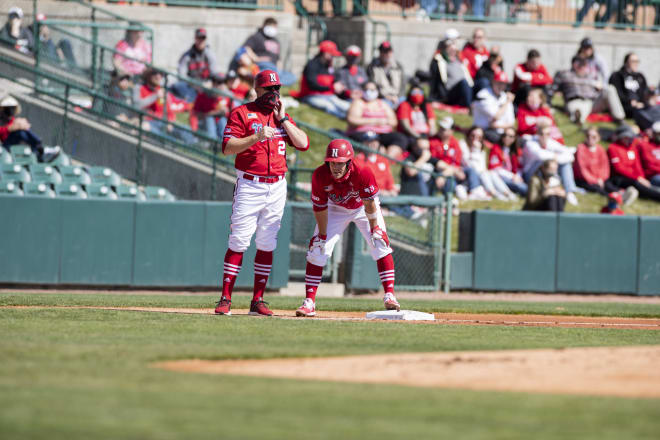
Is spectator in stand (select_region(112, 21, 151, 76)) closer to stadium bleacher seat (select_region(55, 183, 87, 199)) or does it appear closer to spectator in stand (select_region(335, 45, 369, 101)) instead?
stadium bleacher seat (select_region(55, 183, 87, 199))

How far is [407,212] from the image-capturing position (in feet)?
52.2

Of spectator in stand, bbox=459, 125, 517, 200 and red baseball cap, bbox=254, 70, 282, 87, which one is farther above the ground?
red baseball cap, bbox=254, 70, 282, 87

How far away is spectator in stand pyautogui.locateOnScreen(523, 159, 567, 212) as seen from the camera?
16859 mm

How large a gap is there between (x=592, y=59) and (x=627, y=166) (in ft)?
10.2

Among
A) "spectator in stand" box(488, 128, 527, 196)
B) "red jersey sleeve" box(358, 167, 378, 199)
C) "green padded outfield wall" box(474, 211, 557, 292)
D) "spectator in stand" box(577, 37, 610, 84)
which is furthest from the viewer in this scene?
"spectator in stand" box(577, 37, 610, 84)

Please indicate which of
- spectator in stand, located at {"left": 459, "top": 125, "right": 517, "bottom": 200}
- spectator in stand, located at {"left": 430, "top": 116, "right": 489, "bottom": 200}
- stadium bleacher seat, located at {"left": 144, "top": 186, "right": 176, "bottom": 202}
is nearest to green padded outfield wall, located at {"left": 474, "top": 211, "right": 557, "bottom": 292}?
spectator in stand, located at {"left": 430, "top": 116, "right": 489, "bottom": 200}

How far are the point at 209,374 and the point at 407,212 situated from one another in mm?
10337

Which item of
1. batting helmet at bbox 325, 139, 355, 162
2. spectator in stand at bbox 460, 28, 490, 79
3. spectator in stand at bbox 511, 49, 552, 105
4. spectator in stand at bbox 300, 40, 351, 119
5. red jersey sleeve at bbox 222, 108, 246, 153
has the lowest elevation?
batting helmet at bbox 325, 139, 355, 162

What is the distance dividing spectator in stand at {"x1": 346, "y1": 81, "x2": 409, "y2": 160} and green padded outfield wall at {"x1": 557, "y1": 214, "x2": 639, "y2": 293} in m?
2.94

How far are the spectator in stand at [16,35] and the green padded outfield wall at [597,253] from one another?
9183 millimetres

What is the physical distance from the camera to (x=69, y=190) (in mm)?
14953

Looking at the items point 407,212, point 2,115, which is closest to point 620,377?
point 407,212

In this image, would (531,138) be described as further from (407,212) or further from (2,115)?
(2,115)

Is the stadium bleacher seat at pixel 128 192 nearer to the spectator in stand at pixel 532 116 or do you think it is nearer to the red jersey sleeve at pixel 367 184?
the red jersey sleeve at pixel 367 184
